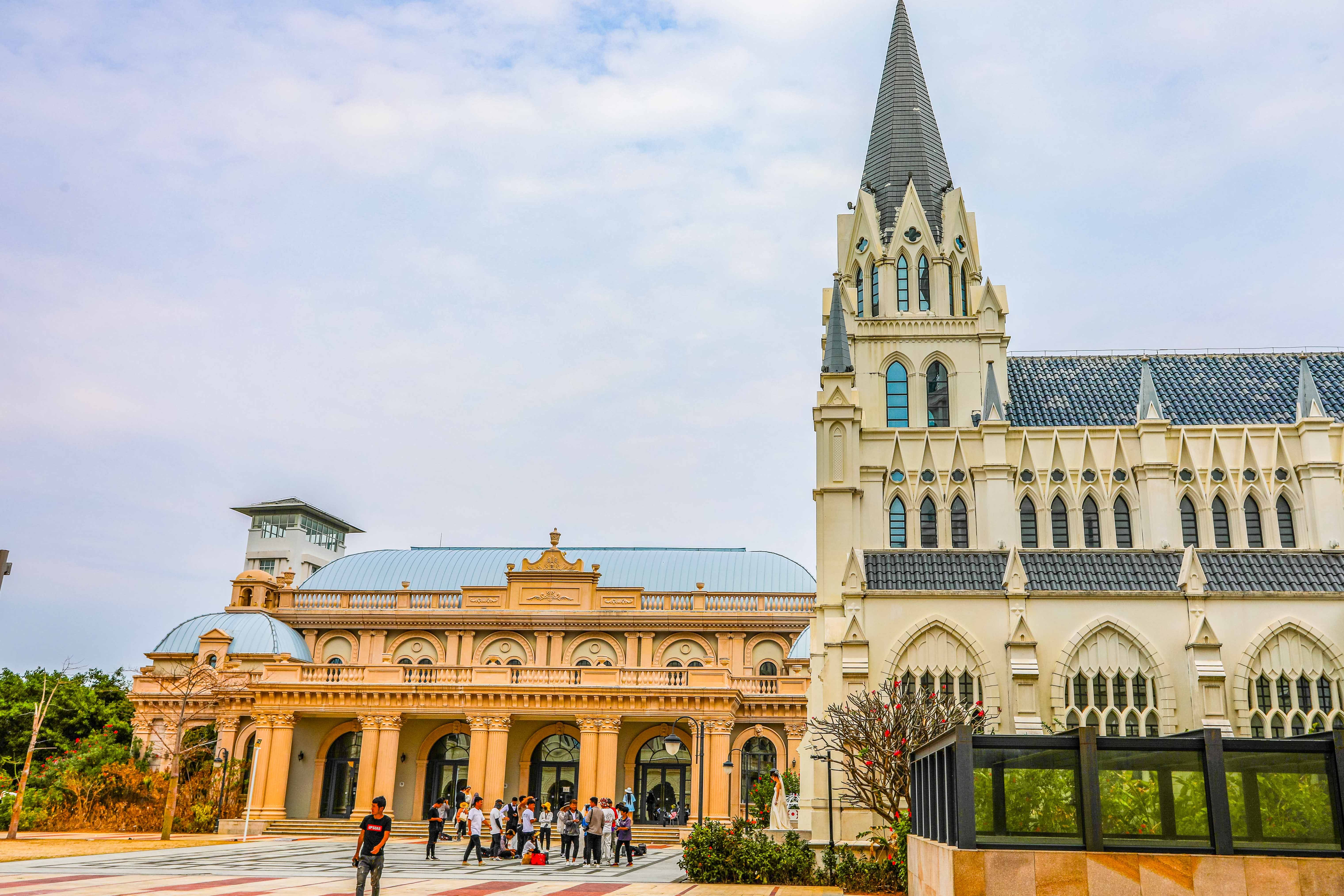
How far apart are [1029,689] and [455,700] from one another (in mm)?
24324

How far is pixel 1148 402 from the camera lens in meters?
37.8

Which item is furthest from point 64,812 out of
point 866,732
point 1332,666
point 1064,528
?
point 1332,666

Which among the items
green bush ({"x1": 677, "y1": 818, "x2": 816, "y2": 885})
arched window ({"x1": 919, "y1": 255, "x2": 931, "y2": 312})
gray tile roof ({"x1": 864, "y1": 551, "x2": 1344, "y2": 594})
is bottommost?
green bush ({"x1": 677, "y1": 818, "x2": 816, "y2": 885})

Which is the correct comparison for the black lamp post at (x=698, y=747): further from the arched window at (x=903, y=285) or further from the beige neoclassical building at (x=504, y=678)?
the arched window at (x=903, y=285)

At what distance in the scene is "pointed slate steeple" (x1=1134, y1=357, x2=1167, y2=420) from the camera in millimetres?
37250

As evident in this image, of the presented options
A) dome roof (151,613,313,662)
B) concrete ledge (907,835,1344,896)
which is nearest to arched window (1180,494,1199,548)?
concrete ledge (907,835,1344,896)

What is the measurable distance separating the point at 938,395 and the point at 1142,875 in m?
26.8

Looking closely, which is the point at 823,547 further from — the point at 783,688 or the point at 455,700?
the point at 455,700

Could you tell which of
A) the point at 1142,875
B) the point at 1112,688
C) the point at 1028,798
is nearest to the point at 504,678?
the point at 1112,688

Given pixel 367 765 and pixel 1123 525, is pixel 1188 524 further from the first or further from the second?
pixel 367 765

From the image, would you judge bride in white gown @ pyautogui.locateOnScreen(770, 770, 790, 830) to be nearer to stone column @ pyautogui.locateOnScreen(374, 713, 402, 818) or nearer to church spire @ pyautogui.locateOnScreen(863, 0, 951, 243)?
stone column @ pyautogui.locateOnScreen(374, 713, 402, 818)

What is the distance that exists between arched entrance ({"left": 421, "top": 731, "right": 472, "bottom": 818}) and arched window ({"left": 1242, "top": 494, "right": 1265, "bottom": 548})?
107 ft

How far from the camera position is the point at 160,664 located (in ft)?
169

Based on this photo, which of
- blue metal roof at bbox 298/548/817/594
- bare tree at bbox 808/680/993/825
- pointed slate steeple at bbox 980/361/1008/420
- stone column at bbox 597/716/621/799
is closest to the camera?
bare tree at bbox 808/680/993/825
